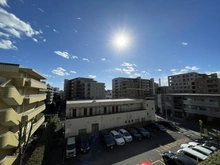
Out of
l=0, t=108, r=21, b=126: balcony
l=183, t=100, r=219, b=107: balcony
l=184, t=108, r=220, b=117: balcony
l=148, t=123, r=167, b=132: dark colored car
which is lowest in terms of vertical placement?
l=148, t=123, r=167, b=132: dark colored car

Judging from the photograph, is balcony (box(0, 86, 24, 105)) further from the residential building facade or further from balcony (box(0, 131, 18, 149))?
the residential building facade

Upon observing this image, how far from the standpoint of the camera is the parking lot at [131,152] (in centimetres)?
1310

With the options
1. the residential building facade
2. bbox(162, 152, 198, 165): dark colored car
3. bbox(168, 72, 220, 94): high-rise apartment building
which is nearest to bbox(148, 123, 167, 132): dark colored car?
bbox(162, 152, 198, 165): dark colored car

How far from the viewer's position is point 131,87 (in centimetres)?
6862

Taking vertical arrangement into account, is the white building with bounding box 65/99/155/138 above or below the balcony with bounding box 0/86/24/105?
below

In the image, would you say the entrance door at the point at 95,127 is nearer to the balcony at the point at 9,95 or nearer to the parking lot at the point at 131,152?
the parking lot at the point at 131,152

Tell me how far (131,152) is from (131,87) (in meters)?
55.2

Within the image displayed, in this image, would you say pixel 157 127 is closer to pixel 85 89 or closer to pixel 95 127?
pixel 95 127

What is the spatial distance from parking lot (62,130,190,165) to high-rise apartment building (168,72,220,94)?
1613 inches

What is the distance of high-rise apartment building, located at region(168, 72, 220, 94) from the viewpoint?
150 feet

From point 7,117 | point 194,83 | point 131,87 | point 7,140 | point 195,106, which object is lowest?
point 195,106

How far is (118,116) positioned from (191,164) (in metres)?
14.6

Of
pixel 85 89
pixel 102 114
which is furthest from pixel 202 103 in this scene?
pixel 85 89

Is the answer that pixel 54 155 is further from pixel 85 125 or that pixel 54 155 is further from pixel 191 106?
pixel 191 106
